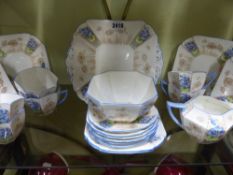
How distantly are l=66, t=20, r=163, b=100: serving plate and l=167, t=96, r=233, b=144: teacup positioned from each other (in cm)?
14

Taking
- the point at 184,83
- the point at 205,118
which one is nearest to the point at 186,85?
the point at 184,83

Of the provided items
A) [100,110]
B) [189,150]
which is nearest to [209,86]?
[189,150]

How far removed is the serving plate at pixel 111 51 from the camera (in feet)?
2.45

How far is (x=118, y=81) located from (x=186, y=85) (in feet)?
0.55

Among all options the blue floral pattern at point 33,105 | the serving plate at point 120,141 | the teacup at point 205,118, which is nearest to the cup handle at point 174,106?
the teacup at point 205,118

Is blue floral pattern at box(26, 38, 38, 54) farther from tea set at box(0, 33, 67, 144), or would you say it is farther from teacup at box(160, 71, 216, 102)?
teacup at box(160, 71, 216, 102)

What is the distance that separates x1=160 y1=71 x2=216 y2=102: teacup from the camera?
2.27 ft

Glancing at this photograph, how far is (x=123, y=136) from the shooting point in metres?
0.59

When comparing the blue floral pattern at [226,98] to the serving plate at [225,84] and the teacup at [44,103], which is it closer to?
the serving plate at [225,84]

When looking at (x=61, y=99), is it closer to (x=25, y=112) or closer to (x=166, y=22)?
(x=25, y=112)

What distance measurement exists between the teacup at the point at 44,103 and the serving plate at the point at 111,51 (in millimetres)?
78

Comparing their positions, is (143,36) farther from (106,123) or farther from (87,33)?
(106,123)

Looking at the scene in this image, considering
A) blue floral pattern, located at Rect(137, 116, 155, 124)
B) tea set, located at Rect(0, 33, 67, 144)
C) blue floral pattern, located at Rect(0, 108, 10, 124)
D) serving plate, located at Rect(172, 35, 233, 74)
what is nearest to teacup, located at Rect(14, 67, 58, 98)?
tea set, located at Rect(0, 33, 67, 144)

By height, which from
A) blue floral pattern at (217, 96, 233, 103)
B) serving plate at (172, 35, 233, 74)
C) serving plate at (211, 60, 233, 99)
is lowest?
blue floral pattern at (217, 96, 233, 103)
